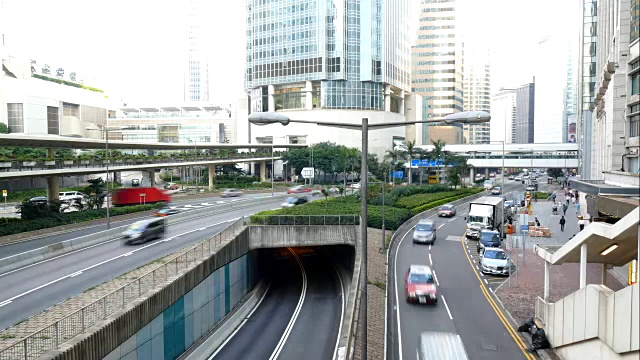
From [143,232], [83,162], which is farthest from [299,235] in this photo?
[83,162]

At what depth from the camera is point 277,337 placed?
26.0m

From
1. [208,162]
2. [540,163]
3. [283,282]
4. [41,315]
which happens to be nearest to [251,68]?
[208,162]

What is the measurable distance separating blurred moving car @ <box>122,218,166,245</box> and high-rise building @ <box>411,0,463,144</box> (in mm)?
141340

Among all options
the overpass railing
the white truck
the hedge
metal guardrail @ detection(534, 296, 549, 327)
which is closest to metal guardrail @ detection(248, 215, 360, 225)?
the white truck

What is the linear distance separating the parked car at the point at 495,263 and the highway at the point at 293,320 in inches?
360

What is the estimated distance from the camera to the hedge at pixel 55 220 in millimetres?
34353

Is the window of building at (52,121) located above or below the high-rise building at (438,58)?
below

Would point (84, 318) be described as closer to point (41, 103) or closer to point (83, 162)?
point (83, 162)

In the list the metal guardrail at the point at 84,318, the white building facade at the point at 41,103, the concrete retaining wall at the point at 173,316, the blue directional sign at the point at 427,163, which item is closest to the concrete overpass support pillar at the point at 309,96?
the blue directional sign at the point at 427,163

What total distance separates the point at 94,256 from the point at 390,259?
18469 millimetres

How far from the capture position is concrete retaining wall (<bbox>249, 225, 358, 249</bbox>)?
3403cm

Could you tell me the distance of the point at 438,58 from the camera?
168000mm

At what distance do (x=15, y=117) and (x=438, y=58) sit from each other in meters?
127

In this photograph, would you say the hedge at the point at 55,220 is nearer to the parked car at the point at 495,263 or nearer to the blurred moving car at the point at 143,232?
the blurred moving car at the point at 143,232
